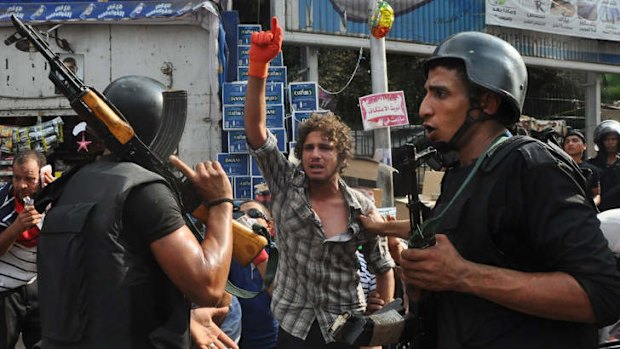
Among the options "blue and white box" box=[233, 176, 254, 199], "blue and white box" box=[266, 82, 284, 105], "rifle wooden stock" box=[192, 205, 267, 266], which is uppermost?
"blue and white box" box=[266, 82, 284, 105]

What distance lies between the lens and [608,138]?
6.44 meters

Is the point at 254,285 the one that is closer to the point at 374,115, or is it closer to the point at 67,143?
the point at 374,115

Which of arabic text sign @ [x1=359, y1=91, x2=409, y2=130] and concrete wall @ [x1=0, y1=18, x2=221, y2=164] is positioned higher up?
concrete wall @ [x1=0, y1=18, x2=221, y2=164]

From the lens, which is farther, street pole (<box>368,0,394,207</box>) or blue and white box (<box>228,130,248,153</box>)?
blue and white box (<box>228,130,248,153</box>)

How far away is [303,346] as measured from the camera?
3148 millimetres

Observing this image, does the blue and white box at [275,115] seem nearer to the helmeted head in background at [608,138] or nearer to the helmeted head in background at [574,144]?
the helmeted head in background at [574,144]

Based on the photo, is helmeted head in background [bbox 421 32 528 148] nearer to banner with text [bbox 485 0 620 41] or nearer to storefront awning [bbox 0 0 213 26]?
storefront awning [bbox 0 0 213 26]

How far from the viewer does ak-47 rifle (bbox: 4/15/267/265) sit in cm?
209

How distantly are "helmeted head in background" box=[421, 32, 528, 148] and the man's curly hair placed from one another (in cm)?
154

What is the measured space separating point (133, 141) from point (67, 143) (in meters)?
7.66

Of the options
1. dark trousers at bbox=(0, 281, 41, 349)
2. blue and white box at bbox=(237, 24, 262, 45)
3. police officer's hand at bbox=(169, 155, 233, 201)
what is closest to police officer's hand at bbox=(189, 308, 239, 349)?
police officer's hand at bbox=(169, 155, 233, 201)

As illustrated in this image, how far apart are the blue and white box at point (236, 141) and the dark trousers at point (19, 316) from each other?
188 inches

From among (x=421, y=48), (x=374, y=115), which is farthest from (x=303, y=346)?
(x=421, y=48)

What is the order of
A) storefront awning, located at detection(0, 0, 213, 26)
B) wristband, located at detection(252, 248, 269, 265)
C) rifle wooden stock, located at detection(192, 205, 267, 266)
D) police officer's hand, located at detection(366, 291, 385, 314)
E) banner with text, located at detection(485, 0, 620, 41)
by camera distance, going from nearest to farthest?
rifle wooden stock, located at detection(192, 205, 267, 266) → wristband, located at detection(252, 248, 269, 265) → police officer's hand, located at detection(366, 291, 385, 314) → storefront awning, located at detection(0, 0, 213, 26) → banner with text, located at detection(485, 0, 620, 41)
